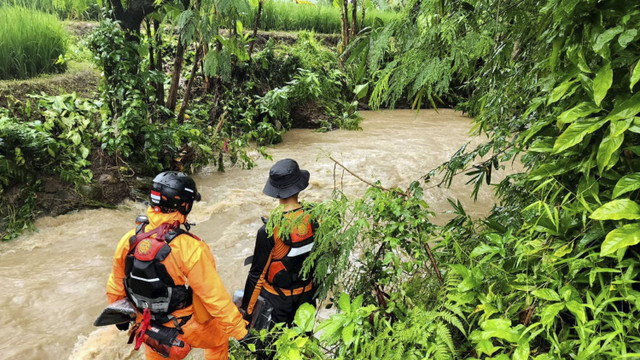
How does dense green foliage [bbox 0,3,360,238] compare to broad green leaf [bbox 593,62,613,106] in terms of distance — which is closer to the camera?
broad green leaf [bbox 593,62,613,106]

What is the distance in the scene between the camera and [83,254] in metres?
4.33

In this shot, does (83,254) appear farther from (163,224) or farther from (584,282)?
(584,282)

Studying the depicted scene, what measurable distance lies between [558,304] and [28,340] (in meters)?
3.86

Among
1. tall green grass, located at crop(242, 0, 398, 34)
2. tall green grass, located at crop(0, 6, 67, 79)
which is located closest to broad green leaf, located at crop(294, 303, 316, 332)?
tall green grass, located at crop(0, 6, 67, 79)

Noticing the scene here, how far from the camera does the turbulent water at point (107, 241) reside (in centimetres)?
320

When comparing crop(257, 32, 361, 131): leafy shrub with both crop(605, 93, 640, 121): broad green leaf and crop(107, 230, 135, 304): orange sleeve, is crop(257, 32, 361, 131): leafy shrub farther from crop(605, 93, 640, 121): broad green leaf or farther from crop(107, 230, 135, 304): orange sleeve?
crop(605, 93, 640, 121): broad green leaf

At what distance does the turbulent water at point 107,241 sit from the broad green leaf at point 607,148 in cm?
87

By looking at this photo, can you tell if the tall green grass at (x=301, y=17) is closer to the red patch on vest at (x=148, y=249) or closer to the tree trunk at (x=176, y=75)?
the tree trunk at (x=176, y=75)

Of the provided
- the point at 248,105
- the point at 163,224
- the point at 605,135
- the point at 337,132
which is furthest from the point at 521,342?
the point at 337,132

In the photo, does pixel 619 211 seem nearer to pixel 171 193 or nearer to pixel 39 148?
pixel 171 193

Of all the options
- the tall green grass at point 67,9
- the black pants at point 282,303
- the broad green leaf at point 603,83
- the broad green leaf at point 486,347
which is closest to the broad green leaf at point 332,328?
the broad green leaf at point 486,347

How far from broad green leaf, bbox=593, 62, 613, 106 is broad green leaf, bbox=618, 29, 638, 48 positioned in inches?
2.6

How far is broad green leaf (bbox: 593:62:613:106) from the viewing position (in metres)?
0.97

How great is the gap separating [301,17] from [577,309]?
1484 cm
